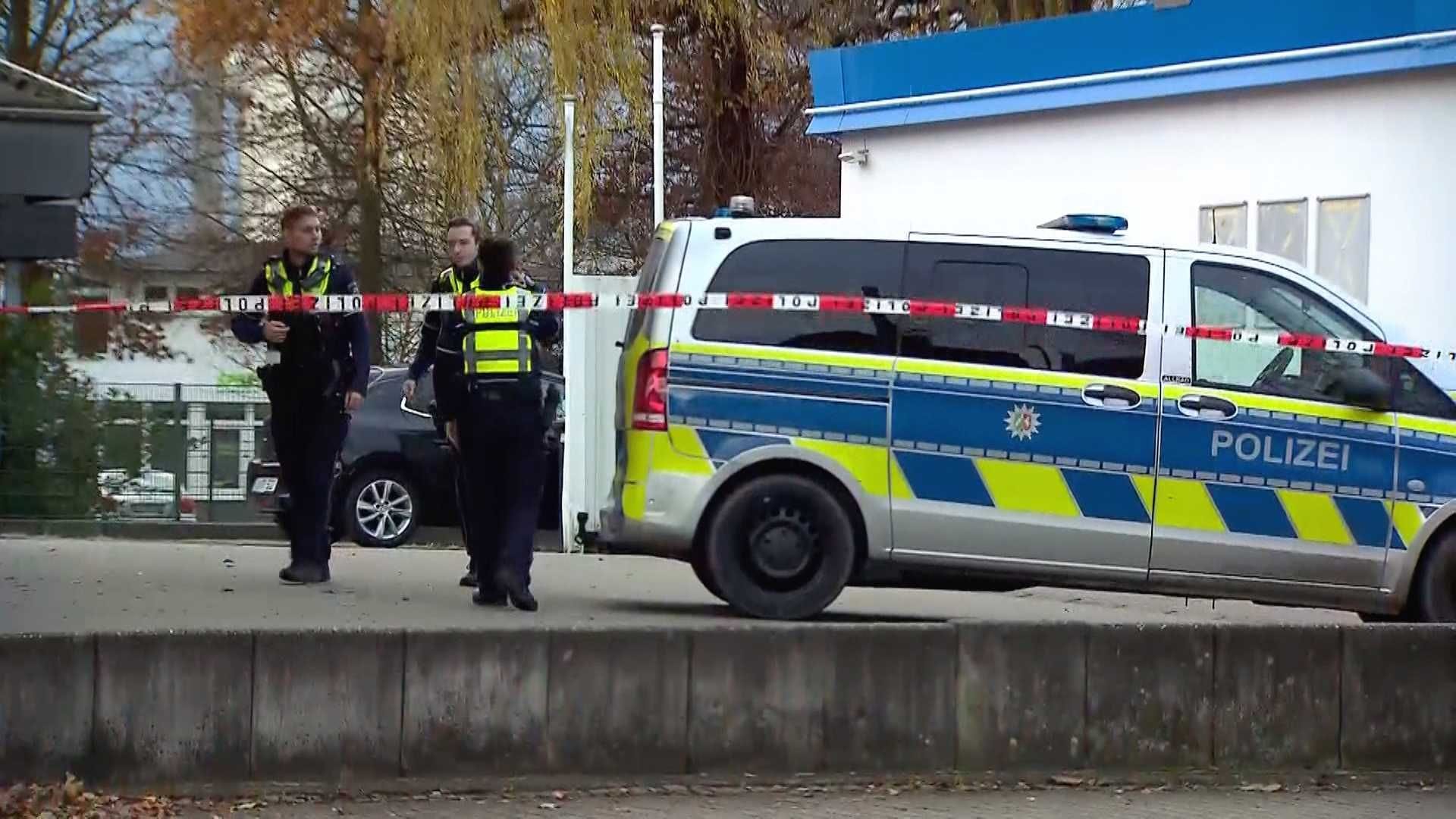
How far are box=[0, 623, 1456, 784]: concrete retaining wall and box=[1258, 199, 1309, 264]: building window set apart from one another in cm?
776

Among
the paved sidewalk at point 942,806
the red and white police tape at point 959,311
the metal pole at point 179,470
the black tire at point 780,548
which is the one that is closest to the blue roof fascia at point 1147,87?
the red and white police tape at point 959,311

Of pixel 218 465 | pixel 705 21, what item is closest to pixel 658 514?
pixel 218 465

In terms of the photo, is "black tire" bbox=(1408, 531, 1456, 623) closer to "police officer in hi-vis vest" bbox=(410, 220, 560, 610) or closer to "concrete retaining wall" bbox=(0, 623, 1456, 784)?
"concrete retaining wall" bbox=(0, 623, 1456, 784)

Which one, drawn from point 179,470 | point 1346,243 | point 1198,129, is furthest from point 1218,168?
point 179,470

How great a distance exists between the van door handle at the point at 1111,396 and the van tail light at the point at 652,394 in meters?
1.98

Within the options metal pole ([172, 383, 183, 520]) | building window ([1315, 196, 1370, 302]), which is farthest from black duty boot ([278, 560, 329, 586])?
metal pole ([172, 383, 183, 520])

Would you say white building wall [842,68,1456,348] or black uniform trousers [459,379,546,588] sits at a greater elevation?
white building wall [842,68,1456,348]

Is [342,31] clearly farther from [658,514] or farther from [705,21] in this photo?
[658,514]

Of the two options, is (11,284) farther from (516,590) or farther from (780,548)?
(780,548)

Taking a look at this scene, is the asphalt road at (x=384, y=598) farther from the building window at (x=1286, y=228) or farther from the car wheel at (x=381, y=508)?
the building window at (x=1286, y=228)

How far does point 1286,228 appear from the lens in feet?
52.6

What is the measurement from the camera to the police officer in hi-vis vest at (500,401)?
9930mm

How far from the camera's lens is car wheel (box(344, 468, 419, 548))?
17156 mm

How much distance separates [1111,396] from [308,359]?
3.94 meters
